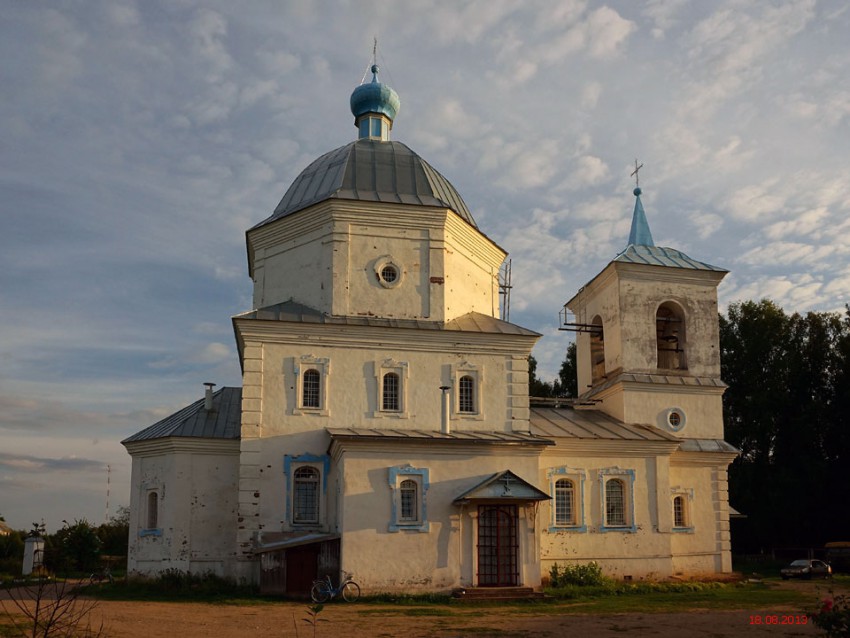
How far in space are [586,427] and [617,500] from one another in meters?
2.02

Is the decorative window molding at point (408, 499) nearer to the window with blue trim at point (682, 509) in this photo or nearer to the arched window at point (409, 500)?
the arched window at point (409, 500)

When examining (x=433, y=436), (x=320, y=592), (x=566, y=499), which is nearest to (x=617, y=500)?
(x=566, y=499)

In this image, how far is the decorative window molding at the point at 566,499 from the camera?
69.1 feet

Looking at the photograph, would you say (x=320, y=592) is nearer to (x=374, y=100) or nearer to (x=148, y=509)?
(x=148, y=509)

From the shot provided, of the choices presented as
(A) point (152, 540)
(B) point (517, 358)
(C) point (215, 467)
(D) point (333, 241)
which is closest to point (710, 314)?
(B) point (517, 358)

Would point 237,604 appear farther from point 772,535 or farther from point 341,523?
point 772,535

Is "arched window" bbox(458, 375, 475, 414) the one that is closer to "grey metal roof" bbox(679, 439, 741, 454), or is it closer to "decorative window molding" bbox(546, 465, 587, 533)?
"decorative window molding" bbox(546, 465, 587, 533)

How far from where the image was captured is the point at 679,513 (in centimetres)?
2262

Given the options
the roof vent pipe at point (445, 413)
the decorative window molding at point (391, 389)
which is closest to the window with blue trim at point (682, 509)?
the roof vent pipe at point (445, 413)

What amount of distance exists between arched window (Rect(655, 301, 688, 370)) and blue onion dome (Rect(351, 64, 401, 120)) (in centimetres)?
995

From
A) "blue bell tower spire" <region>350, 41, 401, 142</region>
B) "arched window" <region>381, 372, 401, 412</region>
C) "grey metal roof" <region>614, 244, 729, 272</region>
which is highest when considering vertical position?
"blue bell tower spire" <region>350, 41, 401, 142</region>

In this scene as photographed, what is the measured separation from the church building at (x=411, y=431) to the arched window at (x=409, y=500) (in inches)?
2.0

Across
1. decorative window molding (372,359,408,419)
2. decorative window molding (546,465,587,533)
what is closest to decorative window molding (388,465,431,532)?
decorative window molding (372,359,408,419)

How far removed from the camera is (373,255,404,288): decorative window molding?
20.8m
